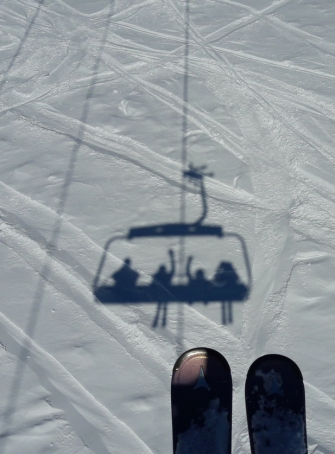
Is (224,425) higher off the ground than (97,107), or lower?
lower

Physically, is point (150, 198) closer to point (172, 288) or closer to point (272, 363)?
point (172, 288)

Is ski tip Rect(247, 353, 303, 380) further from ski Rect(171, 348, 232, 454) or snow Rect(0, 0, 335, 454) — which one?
snow Rect(0, 0, 335, 454)

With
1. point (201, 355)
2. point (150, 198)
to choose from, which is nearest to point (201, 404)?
point (201, 355)

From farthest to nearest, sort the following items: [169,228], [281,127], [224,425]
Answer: [281,127] < [169,228] < [224,425]

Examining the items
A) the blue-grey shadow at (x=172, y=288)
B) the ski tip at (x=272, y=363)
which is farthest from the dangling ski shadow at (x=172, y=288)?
the ski tip at (x=272, y=363)

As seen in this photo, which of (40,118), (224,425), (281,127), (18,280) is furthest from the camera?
(40,118)

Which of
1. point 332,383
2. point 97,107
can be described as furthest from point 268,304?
point 97,107

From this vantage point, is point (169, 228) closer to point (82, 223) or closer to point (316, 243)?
point (82, 223)
